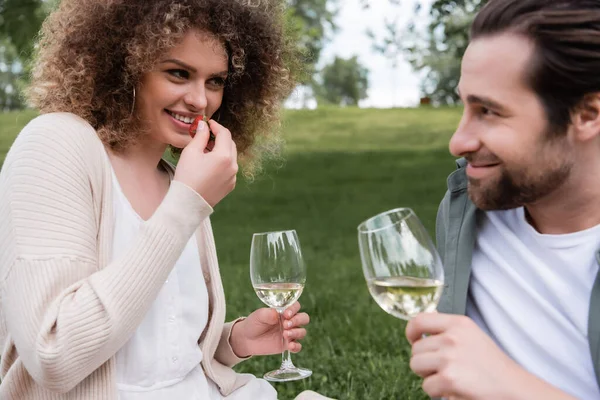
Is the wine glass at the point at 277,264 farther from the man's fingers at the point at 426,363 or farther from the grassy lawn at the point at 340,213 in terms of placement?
the grassy lawn at the point at 340,213

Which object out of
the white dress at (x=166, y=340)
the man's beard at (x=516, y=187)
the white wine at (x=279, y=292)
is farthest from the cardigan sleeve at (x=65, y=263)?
the man's beard at (x=516, y=187)

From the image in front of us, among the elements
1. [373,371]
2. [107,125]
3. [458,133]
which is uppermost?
[107,125]

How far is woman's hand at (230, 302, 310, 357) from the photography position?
3.23 metres

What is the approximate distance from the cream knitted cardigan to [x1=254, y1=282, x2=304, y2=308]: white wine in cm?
49

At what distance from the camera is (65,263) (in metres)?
2.57

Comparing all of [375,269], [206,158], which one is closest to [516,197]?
[375,269]

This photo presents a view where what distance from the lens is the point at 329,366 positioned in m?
5.10

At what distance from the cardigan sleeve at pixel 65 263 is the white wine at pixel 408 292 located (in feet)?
2.86

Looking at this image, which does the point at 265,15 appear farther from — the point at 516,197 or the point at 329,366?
the point at 329,366

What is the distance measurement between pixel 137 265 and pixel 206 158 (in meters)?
0.47

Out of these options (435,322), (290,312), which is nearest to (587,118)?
(435,322)

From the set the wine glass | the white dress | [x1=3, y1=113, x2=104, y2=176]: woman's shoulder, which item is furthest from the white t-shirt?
[x1=3, y1=113, x2=104, y2=176]: woman's shoulder

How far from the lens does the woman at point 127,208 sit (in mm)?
2533

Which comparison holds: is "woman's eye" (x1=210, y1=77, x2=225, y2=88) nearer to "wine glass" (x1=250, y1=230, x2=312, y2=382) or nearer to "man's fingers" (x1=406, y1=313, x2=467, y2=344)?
"wine glass" (x1=250, y1=230, x2=312, y2=382)
